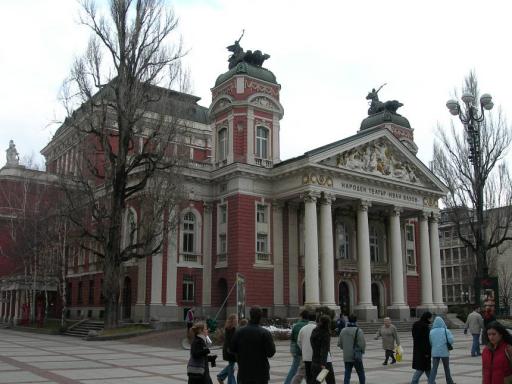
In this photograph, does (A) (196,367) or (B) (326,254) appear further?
(B) (326,254)

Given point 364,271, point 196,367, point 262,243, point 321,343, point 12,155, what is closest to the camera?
point 196,367

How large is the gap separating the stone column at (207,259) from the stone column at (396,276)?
12899mm

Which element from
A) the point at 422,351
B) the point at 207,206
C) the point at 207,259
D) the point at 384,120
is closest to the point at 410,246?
the point at 384,120

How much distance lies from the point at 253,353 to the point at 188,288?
2960cm

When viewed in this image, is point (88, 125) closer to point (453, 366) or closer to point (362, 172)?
point (362, 172)

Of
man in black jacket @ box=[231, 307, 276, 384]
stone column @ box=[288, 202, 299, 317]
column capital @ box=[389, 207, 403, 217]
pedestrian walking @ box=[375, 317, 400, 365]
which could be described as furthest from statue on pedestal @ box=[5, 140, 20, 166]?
man in black jacket @ box=[231, 307, 276, 384]

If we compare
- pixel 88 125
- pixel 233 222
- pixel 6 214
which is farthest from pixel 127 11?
pixel 6 214

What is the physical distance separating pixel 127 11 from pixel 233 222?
14047 millimetres

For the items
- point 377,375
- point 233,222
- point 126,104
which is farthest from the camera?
point 233,222

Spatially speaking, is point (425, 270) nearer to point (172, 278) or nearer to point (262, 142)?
point (262, 142)

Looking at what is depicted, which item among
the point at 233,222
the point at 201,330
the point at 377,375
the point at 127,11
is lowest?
the point at 377,375

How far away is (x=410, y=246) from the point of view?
45.9 m

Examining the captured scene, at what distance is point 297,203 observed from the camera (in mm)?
38812

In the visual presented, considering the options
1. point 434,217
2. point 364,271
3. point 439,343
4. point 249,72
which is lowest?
point 439,343
